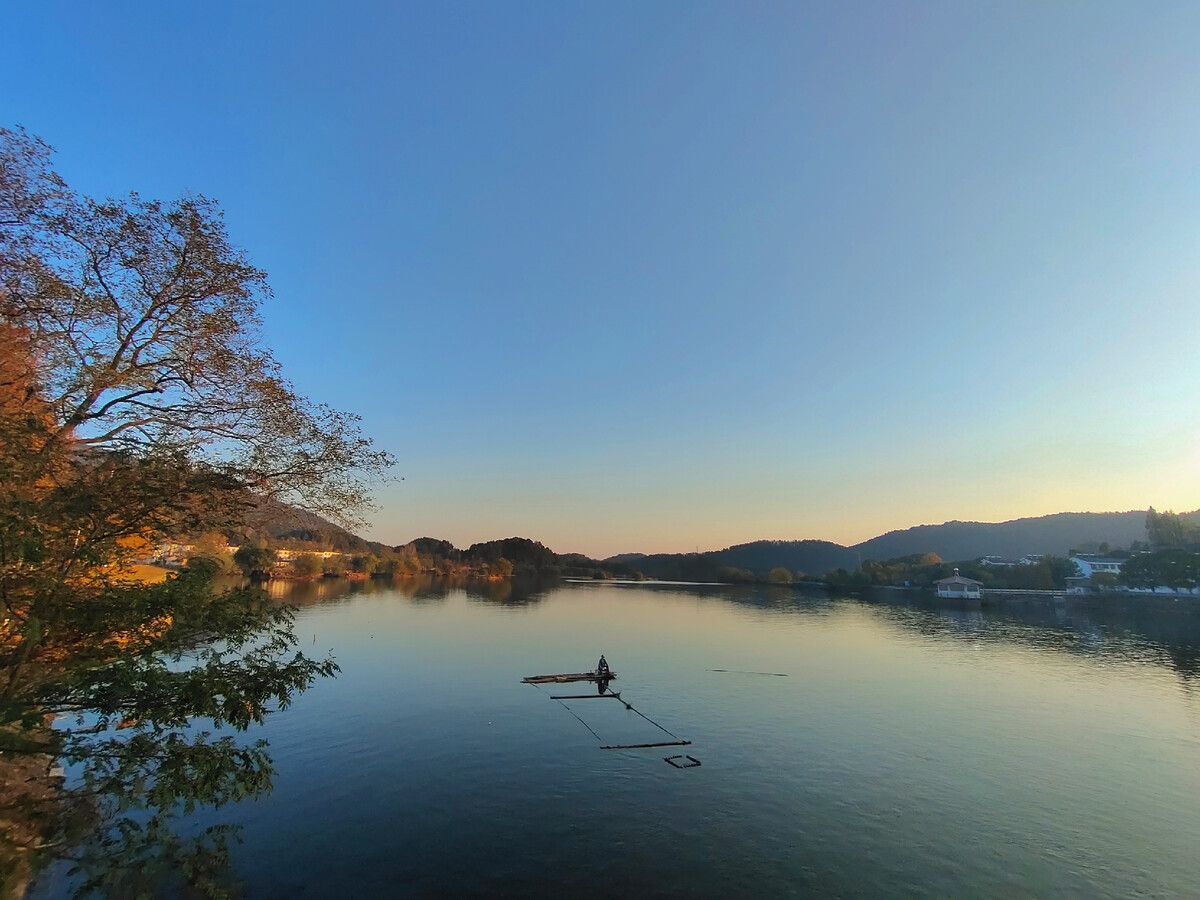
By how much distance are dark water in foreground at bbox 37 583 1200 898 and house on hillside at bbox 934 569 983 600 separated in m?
81.1

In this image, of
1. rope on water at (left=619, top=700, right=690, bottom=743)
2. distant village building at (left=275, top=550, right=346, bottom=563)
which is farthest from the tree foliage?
distant village building at (left=275, top=550, right=346, bottom=563)

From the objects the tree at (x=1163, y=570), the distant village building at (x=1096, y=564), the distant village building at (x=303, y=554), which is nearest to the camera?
the tree at (x=1163, y=570)

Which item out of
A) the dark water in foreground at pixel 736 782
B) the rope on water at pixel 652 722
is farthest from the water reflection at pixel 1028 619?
the rope on water at pixel 652 722

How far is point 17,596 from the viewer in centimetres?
1022

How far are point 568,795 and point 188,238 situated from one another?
2268cm

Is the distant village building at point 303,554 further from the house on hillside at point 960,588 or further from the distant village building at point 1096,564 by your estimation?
the distant village building at point 1096,564

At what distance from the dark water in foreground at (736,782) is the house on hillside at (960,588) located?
81.1 meters

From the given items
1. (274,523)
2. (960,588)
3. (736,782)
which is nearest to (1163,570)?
(960,588)

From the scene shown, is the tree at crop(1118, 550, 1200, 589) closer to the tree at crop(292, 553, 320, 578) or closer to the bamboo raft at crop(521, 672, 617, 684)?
the bamboo raft at crop(521, 672, 617, 684)

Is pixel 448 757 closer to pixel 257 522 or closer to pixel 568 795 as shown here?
pixel 568 795

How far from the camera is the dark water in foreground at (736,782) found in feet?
56.2

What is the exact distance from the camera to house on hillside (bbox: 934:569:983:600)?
129 meters

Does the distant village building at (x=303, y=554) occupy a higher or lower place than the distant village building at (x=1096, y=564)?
higher

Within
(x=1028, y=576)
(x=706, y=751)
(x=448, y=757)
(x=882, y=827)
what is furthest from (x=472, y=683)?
(x=1028, y=576)
